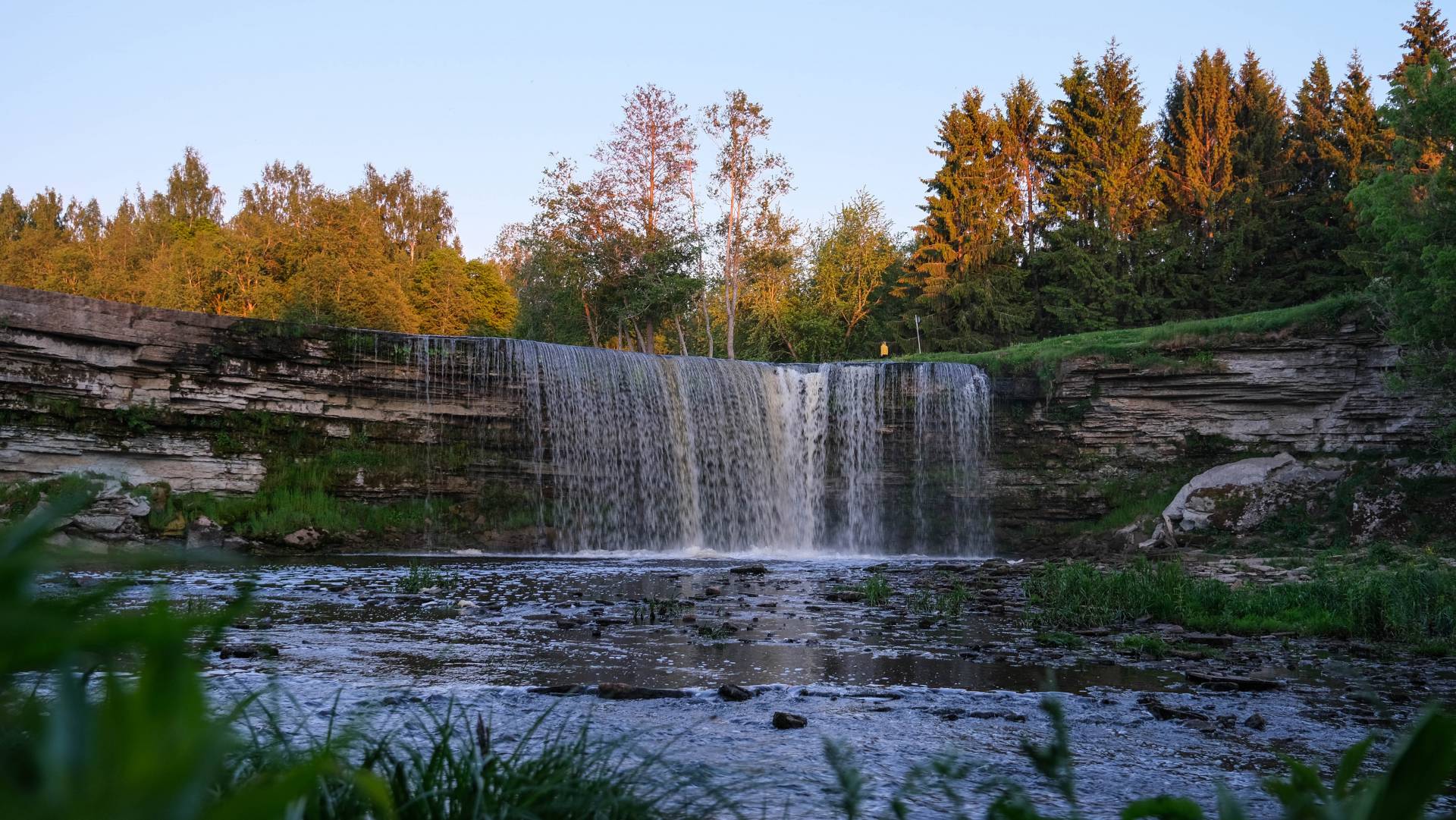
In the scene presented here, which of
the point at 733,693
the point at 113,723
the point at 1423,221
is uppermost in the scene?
the point at 1423,221

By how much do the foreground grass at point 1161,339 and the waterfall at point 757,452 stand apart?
1.18 meters

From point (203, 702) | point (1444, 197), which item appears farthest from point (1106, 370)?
point (203, 702)

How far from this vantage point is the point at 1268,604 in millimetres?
9828

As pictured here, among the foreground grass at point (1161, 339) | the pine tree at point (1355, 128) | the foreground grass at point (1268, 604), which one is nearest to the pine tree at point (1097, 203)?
the pine tree at point (1355, 128)

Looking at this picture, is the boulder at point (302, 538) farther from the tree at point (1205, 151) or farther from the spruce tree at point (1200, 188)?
the tree at point (1205, 151)

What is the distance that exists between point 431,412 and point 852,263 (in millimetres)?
30264

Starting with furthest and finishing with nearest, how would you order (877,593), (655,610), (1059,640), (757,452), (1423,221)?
(757,452), (1423,221), (877,593), (655,610), (1059,640)

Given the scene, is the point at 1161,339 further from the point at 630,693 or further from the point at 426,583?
the point at 630,693

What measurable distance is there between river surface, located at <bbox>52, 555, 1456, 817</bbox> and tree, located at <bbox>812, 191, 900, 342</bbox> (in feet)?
119

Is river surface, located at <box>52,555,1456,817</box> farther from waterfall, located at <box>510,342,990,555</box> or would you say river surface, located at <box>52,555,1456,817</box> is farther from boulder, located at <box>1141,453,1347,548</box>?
waterfall, located at <box>510,342,990,555</box>

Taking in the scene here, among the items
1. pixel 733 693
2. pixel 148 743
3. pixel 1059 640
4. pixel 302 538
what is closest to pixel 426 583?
pixel 733 693

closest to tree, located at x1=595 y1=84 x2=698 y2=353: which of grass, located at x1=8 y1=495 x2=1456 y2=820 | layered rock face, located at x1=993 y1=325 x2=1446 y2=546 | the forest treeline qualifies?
the forest treeline

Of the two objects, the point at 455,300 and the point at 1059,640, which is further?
the point at 455,300

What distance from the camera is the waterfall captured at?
72.4 ft
